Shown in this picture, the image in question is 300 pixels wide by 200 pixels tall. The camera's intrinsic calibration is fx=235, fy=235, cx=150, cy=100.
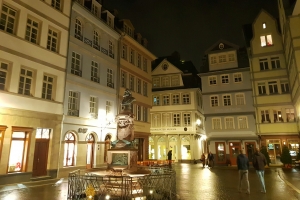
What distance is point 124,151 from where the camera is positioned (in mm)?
12125

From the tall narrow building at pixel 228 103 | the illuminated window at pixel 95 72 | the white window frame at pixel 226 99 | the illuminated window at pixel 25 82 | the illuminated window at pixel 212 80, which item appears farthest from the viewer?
the illuminated window at pixel 212 80

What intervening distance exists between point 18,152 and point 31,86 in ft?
15.3

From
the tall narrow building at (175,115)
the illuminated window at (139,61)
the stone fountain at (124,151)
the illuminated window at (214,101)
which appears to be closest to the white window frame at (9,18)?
the stone fountain at (124,151)

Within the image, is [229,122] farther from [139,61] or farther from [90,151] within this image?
[90,151]

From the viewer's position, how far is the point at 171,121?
3841 cm

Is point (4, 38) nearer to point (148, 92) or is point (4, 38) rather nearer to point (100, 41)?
point (100, 41)

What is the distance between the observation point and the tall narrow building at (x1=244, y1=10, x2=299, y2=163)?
27.1 meters

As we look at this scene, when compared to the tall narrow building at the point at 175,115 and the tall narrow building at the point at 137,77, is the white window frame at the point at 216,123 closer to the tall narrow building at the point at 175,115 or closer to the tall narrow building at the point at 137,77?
the tall narrow building at the point at 175,115

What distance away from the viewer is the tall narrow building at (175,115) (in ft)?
123

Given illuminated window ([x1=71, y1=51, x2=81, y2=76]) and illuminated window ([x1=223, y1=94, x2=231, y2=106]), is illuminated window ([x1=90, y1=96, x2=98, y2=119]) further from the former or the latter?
illuminated window ([x1=223, y1=94, x2=231, y2=106])

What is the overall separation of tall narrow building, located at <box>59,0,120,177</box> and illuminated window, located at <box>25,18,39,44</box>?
2983 mm

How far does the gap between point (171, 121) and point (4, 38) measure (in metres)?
27.6

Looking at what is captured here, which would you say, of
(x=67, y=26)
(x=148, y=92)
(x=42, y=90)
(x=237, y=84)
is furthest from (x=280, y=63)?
(x=42, y=90)

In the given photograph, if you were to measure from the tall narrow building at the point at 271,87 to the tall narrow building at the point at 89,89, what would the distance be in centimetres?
1740
